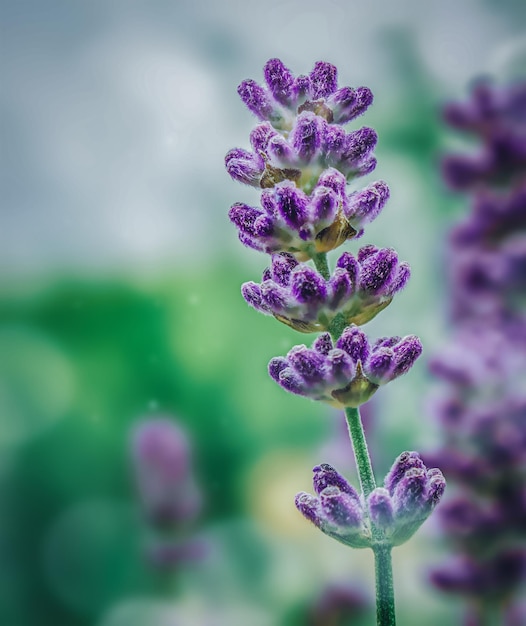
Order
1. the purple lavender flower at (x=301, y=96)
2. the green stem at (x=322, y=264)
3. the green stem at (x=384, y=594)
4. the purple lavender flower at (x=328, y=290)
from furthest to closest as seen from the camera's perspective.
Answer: the purple lavender flower at (x=301, y=96)
the green stem at (x=322, y=264)
the purple lavender flower at (x=328, y=290)
the green stem at (x=384, y=594)

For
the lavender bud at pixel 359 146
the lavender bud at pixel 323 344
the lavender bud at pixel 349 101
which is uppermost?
the lavender bud at pixel 349 101

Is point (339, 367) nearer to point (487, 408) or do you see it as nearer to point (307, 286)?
point (307, 286)

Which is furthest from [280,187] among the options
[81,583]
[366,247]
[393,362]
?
[81,583]

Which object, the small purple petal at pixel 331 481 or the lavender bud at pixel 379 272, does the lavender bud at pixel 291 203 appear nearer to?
the lavender bud at pixel 379 272

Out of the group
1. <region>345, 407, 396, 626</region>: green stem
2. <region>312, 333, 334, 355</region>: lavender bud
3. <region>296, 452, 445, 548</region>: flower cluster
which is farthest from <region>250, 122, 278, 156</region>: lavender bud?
<region>296, 452, 445, 548</region>: flower cluster

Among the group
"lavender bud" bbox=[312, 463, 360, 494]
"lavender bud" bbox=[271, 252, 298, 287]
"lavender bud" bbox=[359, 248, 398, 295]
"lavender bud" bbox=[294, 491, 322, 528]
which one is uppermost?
"lavender bud" bbox=[271, 252, 298, 287]

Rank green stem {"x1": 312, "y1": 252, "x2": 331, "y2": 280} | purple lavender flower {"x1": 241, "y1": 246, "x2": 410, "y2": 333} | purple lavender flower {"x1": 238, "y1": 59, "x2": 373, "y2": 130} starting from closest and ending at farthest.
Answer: purple lavender flower {"x1": 241, "y1": 246, "x2": 410, "y2": 333} → green stem {"x1": 312, "y1": 252, "x2": 331, "y2": 280} → purple lavender flower {"x1": 238, "y1": 59, "x2": 373, "y2": 130}

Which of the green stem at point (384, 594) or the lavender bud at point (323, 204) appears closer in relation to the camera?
the green stem at point (384, 594)

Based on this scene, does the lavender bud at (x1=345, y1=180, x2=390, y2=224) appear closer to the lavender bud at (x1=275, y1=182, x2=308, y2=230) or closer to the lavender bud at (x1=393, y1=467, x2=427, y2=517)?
the lavender bud at (x1=275, y1=182, x2=308, y2=230)

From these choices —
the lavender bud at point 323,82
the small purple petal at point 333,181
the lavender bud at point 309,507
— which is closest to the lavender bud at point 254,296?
the small purple petal at point 333,181
